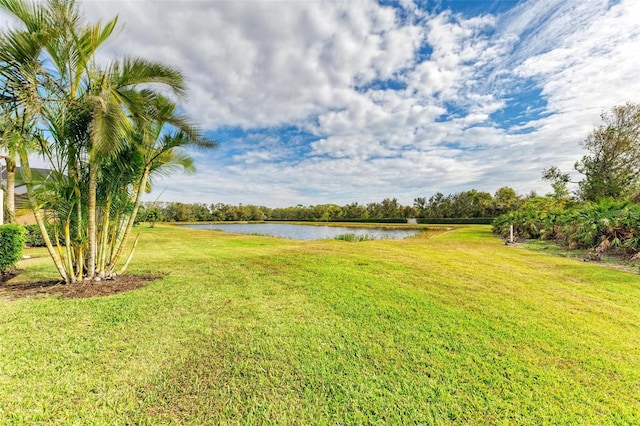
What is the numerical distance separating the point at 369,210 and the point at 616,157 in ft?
153

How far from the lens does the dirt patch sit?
423 cm

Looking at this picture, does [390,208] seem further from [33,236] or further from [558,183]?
[33,236]

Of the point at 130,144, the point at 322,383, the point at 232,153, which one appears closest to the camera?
the point at 322,383

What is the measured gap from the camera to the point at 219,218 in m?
70.6

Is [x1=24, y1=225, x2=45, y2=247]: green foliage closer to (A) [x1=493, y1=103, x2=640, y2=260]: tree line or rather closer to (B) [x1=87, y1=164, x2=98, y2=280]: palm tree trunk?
(B) [x1=87, y1=164, x2=98, y2=280]: palm tree trunk

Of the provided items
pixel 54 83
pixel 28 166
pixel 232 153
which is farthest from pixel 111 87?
pixel 232 153

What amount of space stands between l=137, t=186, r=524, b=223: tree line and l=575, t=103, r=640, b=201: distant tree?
17559 mm

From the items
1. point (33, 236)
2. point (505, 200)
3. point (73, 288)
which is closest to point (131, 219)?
point (73, 288)

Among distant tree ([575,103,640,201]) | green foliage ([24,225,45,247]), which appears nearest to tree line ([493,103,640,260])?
distant tree ([575,103,640,201])

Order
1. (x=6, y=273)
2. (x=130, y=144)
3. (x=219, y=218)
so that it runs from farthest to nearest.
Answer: (x=219, y=218) → (x=6, y=273) → (x=130, y=144)

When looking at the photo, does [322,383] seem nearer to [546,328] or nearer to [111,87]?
[546,328]

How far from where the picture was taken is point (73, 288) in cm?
441

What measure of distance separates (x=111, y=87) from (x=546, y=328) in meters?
7.50

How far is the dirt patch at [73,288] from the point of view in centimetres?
423
